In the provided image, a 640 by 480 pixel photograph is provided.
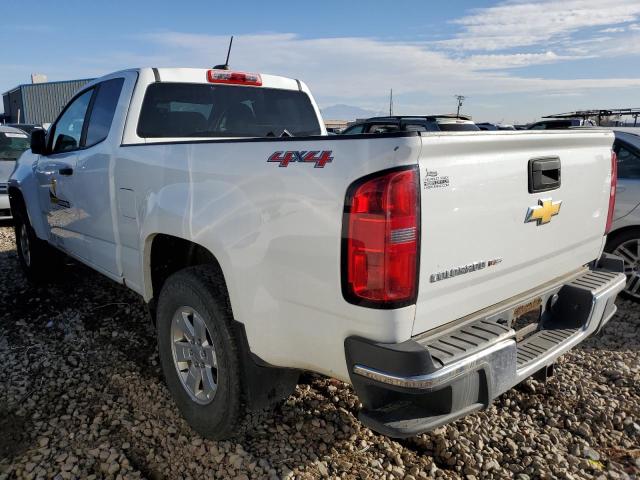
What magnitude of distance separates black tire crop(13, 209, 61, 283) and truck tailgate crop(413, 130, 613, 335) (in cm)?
444

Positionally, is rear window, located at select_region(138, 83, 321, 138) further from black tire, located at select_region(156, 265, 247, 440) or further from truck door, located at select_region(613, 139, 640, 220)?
truck door, located at select_region(613, 139, 640, 220)

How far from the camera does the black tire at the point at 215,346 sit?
94.5 inches

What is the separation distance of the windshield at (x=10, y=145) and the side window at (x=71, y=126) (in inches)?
232

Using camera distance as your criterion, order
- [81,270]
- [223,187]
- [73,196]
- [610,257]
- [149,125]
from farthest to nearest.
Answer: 1. [81,270]
2. [73,196]
3. [149,125]
4. [610,257]
5. [223,187]

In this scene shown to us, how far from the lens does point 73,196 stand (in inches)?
154

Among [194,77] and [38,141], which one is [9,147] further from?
[194,77]

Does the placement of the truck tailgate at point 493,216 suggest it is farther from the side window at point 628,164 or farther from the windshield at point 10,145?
the windshield at point 10,145

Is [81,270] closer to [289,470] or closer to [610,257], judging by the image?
[289,470]

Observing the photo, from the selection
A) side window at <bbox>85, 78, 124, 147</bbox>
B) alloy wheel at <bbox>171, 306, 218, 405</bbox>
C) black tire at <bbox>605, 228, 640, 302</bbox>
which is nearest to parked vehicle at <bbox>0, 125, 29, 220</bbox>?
side window at <bbox>85, 78, 124, 147</bbox>

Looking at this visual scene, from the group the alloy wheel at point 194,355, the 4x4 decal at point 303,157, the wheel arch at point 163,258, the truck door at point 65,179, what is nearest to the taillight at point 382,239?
the 4x4 decal at point 303,157

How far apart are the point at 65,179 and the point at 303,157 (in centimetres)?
279

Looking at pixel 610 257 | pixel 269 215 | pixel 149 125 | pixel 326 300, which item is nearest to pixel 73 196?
pixel 149 125

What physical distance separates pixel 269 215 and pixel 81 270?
4.54 metres

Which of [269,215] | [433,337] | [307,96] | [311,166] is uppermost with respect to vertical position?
[307,96]
